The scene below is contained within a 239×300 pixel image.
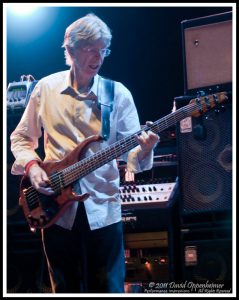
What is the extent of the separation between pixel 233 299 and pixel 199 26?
1.41 m

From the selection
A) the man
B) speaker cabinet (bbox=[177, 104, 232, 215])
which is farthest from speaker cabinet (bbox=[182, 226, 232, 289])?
the man

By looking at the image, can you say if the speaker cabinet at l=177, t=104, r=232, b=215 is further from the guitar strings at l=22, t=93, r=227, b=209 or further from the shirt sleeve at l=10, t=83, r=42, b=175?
the shirt sleeve at l=10, t=83, r=42, b=175

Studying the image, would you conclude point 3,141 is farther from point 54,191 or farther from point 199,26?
point 199,26

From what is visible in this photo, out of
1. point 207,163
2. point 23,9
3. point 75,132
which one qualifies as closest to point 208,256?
point 207,163

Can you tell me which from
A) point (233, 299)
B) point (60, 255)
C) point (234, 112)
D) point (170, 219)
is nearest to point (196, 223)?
point (170, 219)

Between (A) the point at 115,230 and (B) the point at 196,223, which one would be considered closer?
(A) the point at 115,230

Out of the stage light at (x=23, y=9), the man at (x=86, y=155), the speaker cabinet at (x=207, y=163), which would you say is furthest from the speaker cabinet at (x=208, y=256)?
the stage light at (x=23, y=9)

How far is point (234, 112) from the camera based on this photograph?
8.78ft

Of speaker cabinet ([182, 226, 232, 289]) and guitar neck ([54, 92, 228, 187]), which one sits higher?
guitar neck ([54, 92, 228, 187])

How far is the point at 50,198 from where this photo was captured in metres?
2.41

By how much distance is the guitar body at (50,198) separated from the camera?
237 cm

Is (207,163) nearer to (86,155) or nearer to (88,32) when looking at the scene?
(86,155)

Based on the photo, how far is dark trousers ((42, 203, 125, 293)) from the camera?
231 centimetres

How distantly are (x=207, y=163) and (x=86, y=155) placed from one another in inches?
26.1
